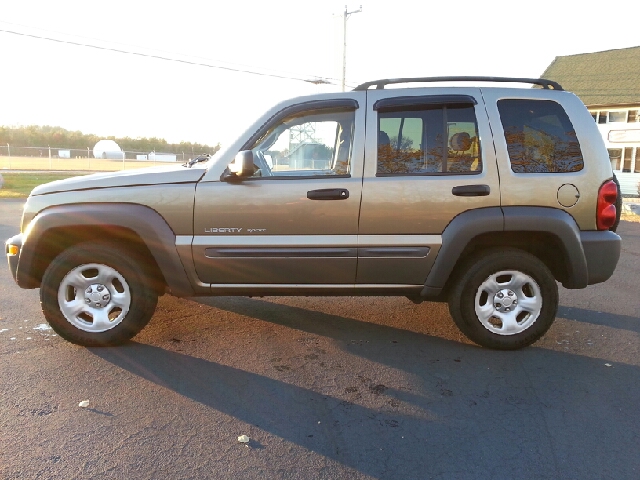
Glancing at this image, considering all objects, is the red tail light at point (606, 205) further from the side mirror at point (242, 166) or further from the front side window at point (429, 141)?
the side mirror at point (242, 166)

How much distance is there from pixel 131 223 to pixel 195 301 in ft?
5.57

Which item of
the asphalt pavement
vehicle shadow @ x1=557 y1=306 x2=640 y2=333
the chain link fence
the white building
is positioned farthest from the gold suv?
the chain link fence

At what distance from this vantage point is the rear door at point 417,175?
3.79m

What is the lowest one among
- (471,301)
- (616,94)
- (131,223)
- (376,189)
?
(471,301)

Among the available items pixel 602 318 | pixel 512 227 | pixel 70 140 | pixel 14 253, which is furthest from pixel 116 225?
pixel 70 140

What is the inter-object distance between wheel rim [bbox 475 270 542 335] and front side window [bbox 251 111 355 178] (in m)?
1.53

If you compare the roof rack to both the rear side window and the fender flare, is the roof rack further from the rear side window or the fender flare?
the fender flare

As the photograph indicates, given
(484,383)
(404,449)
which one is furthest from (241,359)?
(484,383)

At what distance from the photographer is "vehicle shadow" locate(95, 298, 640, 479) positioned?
252 cm

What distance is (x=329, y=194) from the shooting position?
3.76 meters

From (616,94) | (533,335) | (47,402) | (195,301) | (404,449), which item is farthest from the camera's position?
(616,94)

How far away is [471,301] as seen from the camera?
397 cm

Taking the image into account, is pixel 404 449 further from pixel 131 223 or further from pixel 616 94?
pixel 616 94

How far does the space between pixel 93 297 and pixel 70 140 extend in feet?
228
